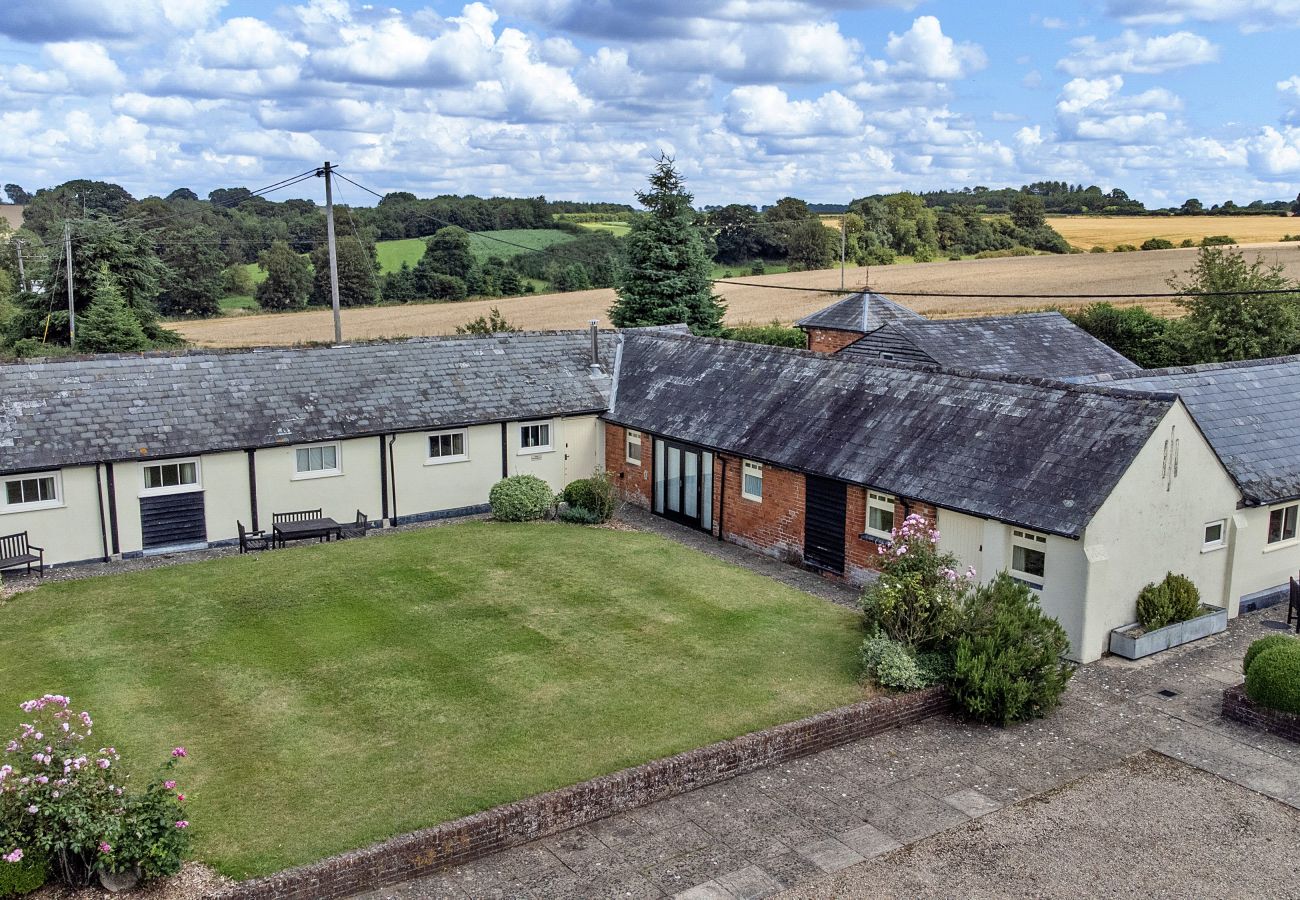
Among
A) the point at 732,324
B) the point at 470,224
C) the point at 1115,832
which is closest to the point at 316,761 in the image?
the point at 1115,832

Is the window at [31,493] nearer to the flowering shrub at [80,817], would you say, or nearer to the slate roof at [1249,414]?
the flowering shrub at [80,817]

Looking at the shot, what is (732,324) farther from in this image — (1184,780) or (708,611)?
(1184,780)

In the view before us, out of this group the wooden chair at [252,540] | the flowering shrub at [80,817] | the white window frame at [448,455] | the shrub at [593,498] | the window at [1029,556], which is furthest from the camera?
the white window frame at [448,455]

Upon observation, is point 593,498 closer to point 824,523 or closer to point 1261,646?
point 824,523

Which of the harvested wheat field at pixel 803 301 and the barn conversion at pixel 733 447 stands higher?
the harvested wheat field at pixel 803 301

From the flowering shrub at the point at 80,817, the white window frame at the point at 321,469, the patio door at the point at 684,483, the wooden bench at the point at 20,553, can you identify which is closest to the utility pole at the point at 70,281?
the white window frame at the point at 321,469

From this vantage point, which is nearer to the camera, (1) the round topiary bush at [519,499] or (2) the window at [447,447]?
(1) the round topiary bush at [519,499]
